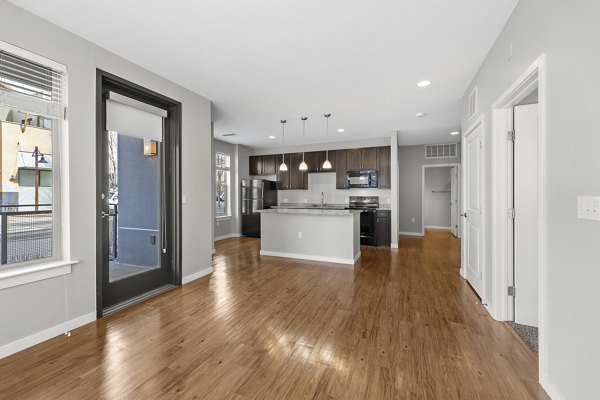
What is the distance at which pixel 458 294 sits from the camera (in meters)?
3.25

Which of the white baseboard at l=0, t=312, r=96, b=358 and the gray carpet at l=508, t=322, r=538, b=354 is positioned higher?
the white baseboard at l=0, t=312, r=96, b=358

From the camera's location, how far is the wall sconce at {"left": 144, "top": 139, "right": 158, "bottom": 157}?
336 cm

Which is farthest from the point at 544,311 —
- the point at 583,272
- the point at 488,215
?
the point at 488,215

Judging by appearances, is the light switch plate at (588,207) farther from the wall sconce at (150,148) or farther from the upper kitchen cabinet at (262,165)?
the upper kitchen cabinet at (262,165)

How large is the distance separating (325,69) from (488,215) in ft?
8.08

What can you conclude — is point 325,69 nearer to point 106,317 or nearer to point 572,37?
point 572,37

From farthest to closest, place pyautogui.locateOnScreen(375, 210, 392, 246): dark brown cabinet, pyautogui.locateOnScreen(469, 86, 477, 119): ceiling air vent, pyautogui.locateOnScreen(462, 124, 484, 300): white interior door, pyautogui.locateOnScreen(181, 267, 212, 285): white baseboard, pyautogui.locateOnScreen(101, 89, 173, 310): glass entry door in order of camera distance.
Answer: pyautogui.locateOnScreen(375, 210, 392, 246): dark brown cabinet, pyautogui.locateOnScreen(181, 267, 212, 285): white baseboard, pyautogui.locateOnScreen(469, 86, 477, 119): ceiling air vent, pyautogui.locateOnScreen(462, 124, 484, 300): white interior door, pyautogui.locateOnScreen(101, 89, 173, 310): glass entry door

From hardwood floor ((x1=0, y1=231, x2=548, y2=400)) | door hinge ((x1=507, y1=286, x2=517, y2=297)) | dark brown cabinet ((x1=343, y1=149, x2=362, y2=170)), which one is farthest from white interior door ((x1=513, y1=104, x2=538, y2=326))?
dark brown cabinet ((x1=343, y1=149, x2=362, y2=170))

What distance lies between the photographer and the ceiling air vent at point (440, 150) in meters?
7.68

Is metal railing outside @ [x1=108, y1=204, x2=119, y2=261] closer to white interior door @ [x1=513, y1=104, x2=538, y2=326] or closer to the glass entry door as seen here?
the glass entry door

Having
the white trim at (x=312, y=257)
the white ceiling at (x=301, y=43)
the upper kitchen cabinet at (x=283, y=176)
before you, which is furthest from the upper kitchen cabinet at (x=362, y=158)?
the white trim at (x=312, y=257)

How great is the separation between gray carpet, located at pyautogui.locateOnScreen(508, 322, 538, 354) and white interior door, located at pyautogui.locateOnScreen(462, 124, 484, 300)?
551 mm

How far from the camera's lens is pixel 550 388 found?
1584mm

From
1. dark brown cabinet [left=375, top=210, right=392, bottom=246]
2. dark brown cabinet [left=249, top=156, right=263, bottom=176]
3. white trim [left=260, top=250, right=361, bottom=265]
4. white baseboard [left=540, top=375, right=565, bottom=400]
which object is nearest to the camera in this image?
white baseboard [left=540, top=375, right=565, bottom=400]
